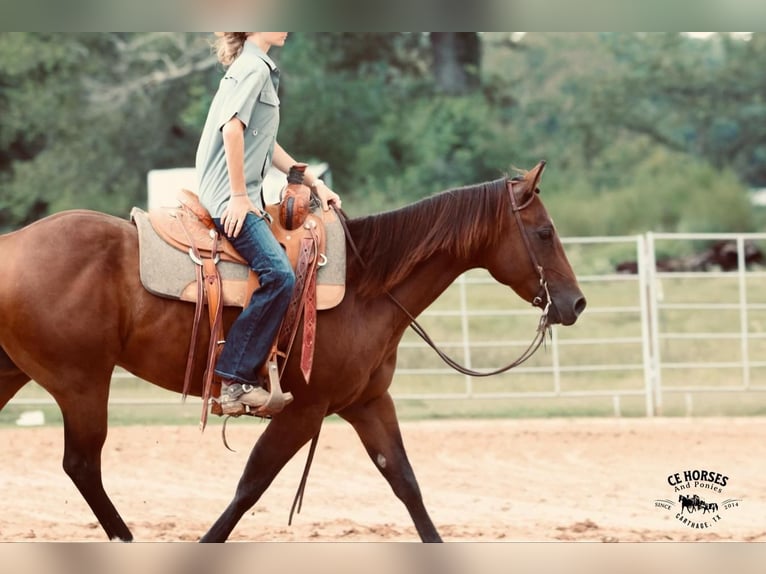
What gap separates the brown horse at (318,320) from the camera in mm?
4457

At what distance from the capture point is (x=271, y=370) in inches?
176

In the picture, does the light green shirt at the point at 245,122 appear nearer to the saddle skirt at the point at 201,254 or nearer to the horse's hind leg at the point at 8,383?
the saddle skirt at the point at 201,254

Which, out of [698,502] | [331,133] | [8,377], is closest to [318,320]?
[8,377]

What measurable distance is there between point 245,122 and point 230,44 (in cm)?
40

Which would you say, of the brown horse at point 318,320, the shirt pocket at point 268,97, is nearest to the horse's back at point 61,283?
the brown horse at point 318,320

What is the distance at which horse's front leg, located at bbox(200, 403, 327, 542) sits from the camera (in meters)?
4.52

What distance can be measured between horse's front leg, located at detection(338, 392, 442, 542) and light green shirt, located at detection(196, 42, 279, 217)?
963mm

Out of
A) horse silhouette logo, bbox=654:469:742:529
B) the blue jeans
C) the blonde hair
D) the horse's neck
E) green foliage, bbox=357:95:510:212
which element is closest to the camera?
the blue jeans

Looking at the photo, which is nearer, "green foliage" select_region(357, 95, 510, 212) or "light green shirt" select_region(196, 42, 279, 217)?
"light green shirt" select_region(196, 42, 279, 217)

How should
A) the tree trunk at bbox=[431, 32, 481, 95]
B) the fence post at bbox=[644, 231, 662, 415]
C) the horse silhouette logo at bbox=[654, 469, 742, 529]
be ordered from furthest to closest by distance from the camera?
the tree trunk at bbox=[431, 32, 481, 95], the fence post at bbox=[644, 231, 662, 415], the horse silhouette logo at bbox=[654, 469, 742, 529]

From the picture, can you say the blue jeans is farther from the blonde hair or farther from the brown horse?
the blonde hair

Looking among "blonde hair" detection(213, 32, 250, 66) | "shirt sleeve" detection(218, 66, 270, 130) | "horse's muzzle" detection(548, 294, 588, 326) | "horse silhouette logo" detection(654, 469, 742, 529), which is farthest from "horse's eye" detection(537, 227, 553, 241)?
"horse silhouette logo" detection(654, 469, 742, 529)

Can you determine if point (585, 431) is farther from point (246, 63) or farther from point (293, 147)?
point (293, 147)

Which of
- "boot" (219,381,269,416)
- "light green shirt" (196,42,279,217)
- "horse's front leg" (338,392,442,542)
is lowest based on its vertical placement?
"horse's front leg" (338,392,442,542)
